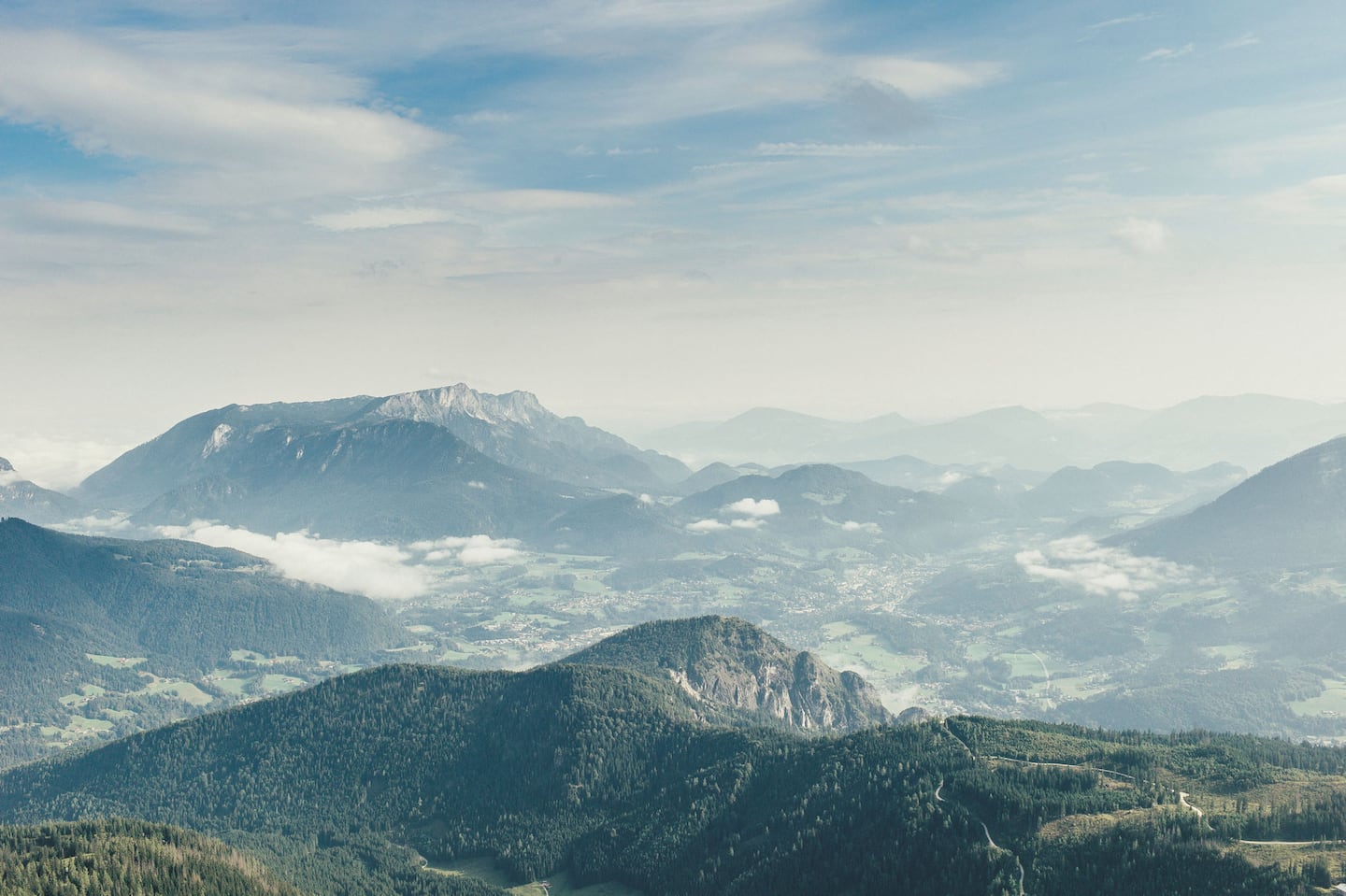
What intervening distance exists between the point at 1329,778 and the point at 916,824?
8476 cm

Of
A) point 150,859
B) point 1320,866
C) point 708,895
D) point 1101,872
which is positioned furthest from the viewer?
point 708,895

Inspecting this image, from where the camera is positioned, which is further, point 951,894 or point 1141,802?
point 1141,802

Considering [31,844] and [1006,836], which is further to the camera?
[31,844]

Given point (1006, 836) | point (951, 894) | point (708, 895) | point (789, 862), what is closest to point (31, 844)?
point (708, 895)

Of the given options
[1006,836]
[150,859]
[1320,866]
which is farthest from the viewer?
[150,859]

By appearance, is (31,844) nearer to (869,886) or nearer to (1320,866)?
(869,886)

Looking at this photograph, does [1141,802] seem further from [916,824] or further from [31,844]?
[31,844]

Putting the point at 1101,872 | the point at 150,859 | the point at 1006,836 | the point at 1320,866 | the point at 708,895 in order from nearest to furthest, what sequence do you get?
the point at 1320,866
the point at 1101,872
the point at 1006,836
the point at 150,859
the point at 708,895

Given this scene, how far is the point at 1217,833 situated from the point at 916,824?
165 ft

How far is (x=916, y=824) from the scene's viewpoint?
186000mm

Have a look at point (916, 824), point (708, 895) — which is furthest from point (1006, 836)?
point (708, 895)

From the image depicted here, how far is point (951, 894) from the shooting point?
165m

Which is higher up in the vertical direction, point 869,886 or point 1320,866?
point 1320,866

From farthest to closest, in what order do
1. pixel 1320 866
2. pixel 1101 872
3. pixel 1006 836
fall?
1. pixel 1006 836
2. pixel 1101 872
3. pixel 1320 866
